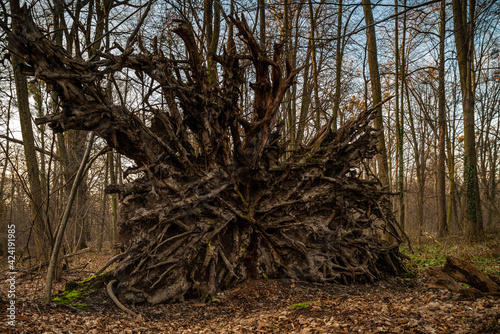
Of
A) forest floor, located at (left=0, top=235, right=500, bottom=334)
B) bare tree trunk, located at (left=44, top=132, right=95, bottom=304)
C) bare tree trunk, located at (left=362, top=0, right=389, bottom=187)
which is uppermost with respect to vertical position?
bare tree trunk, located at (left=362, top=0, right=389, bottom=187)

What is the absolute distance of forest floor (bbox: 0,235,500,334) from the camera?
333 centimetres

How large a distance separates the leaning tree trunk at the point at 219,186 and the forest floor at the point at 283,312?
396mm

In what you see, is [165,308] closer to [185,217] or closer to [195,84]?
[185,217]

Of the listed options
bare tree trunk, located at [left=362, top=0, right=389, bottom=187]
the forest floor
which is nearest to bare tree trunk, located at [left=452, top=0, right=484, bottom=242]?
bare tree trunk, located at [left=362, top=0, right=389, bottom=187]

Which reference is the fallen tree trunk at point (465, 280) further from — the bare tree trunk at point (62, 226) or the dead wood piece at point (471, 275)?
the bare tree trunk at point (62, 226)

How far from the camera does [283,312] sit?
441 cm

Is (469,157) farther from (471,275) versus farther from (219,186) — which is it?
(219,186)

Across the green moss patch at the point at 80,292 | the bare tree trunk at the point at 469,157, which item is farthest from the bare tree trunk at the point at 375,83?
the green moss patch at the point at 80,292

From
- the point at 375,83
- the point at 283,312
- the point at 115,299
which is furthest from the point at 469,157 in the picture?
the point at 115,299

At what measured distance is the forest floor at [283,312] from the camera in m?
3.33

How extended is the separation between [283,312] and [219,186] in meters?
2.66

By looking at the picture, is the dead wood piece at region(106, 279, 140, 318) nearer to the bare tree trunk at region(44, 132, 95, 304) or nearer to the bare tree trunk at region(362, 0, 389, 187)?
the bare tree trunk at region(44, 132, 95, 304)

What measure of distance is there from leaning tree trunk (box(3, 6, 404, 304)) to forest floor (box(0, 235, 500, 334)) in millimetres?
396

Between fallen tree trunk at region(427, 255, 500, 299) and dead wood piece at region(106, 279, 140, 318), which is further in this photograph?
dead wood piece at region(106, 279, 140, 318)
